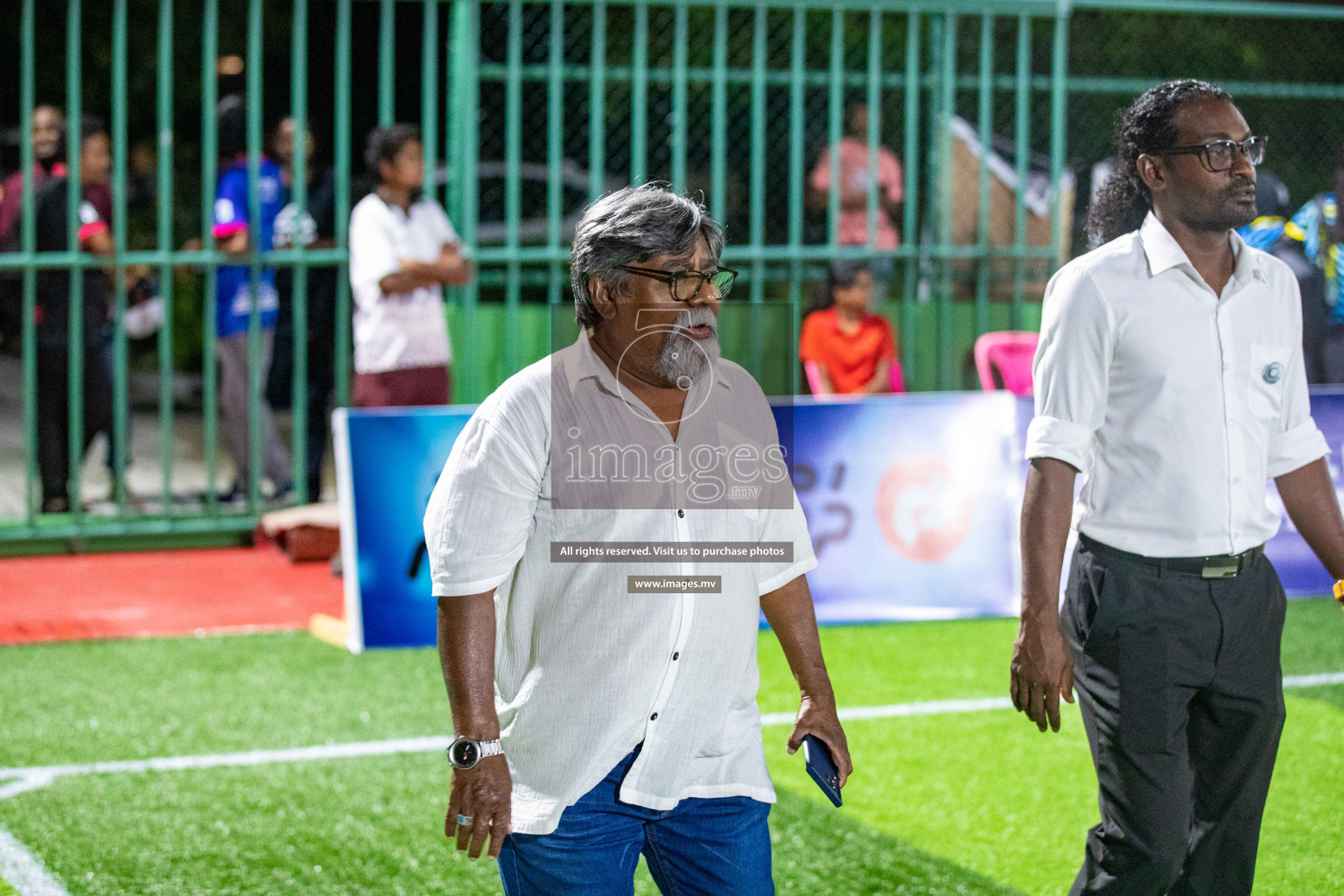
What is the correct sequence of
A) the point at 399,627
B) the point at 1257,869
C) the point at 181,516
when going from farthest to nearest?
the point at 181,516 → the point at 399,627 → the point at 1257,869

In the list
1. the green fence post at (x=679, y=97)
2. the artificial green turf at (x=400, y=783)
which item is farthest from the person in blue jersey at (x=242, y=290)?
the artificial green turf at (x=400, y=783)

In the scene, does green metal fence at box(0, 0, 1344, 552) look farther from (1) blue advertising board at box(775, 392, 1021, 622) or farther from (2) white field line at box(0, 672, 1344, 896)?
(2) white field line at box(0, 672, 1344, 896)

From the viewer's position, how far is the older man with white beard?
2605 millimetres

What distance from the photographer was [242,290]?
9.36 meters

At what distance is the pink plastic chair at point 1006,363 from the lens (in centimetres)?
821

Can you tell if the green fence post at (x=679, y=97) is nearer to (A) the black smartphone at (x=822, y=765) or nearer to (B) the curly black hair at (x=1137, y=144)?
(B) the curly black hair at (x=1137, y=144)

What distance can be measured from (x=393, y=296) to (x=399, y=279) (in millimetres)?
141

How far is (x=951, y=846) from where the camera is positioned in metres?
4.57

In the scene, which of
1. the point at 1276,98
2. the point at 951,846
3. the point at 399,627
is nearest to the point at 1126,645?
the point at 951,846

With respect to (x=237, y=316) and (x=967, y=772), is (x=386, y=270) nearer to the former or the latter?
(x=237, y=316)

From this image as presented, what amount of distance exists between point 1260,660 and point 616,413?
1476mm

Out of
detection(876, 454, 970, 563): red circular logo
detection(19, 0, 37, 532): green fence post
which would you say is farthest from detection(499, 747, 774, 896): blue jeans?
detection(19, 0, 37, 532): green fence post

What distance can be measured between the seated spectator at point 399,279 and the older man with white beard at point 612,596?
5.65 m

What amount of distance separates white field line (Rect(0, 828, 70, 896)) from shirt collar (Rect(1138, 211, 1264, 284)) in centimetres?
311
